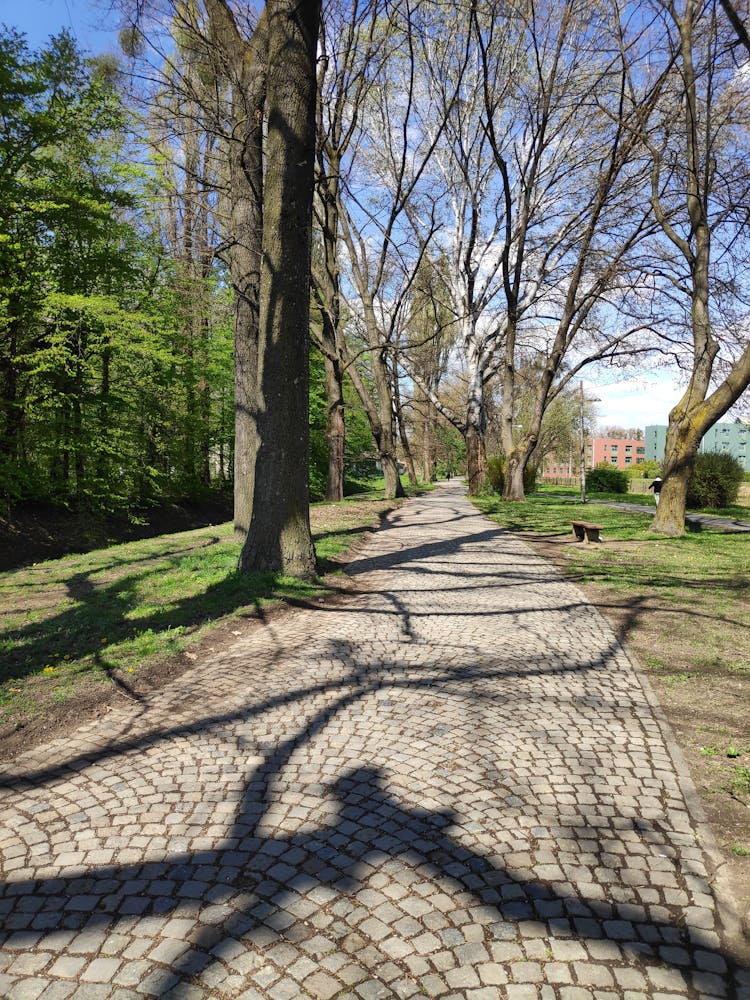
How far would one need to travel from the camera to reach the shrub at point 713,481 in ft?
76.2

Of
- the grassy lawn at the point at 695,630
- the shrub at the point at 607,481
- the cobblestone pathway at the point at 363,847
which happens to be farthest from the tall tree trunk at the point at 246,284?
the shrub at the point at 607,481

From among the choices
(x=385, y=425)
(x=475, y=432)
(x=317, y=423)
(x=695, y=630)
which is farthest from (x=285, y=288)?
(x=317, y=423)

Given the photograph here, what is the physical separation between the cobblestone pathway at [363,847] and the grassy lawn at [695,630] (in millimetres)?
202

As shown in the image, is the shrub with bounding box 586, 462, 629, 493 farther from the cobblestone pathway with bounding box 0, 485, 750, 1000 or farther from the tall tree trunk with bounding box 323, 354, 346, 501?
the cobblestone pathway with bounding box 0, 485, 750, 1000

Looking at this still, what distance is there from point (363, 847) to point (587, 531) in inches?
442

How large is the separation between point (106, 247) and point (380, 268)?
8.75 m

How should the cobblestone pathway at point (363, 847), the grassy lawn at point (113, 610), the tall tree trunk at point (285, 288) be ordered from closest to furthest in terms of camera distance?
the cobblestone pathway at point (363, 847), the grassy lawn at point (113, 610), the tall tree trunk at point (285, 288)

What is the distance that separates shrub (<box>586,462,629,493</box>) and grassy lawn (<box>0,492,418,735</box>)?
35793mm

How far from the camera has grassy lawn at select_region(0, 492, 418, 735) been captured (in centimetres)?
478

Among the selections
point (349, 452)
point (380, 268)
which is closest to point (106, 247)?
point (380, 268)

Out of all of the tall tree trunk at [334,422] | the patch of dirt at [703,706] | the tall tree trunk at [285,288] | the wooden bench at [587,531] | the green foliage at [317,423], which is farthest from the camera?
the green foliage at [317,423]

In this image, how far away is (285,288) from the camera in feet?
26.1

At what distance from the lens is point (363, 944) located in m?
2.24

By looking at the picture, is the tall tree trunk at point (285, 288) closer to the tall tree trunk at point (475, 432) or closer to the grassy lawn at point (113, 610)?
the grassy lawn at point (113, 610)
